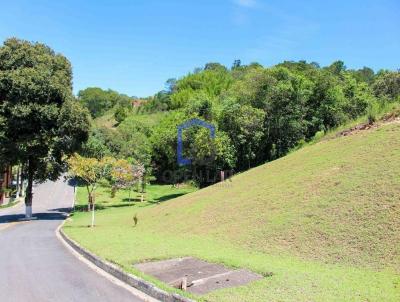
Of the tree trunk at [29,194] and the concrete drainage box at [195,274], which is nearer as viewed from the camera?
the concrete drainage box at [195,274]

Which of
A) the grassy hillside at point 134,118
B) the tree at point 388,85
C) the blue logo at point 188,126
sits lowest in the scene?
the blue logo at point 188,126

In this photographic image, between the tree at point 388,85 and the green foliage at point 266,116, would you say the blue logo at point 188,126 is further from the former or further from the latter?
the tree at point 388,85

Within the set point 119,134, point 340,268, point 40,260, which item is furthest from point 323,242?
point 119,134

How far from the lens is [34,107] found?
33.4 m

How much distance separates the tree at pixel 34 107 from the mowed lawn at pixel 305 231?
15.2 meters

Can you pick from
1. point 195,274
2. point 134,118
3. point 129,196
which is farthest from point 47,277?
point 134,118

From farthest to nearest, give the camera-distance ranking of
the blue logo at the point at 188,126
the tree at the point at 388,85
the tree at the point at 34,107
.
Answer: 1. the tree at the point at 388,85
2. the blue logo at the point at 188,126
3. the tree at the point at 34,107

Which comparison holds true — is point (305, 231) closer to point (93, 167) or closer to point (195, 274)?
point (195, 274)

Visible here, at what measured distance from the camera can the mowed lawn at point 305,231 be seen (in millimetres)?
9141

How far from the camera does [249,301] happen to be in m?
8.09

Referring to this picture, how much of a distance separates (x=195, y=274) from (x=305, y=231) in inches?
156

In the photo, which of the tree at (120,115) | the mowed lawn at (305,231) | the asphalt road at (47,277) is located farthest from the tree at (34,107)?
the tree at (120,115)

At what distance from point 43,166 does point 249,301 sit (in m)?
35.4

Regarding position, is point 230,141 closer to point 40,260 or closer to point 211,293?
point 40,260
